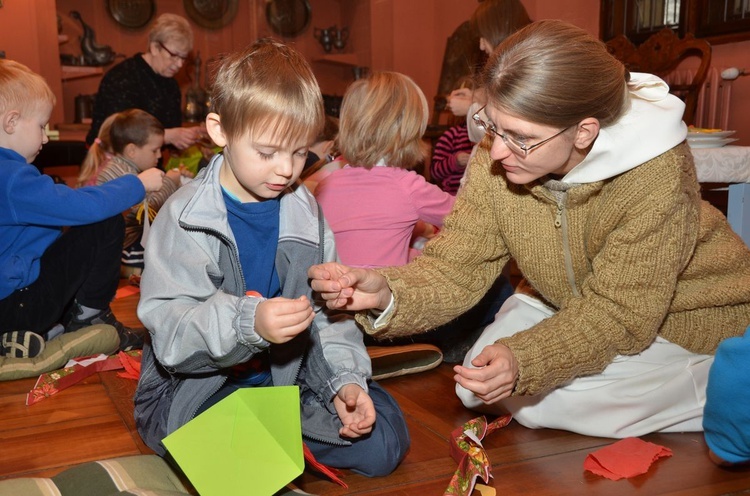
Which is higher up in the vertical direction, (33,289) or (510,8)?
(510,8)

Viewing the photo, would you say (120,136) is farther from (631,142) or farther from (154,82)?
(631,142)

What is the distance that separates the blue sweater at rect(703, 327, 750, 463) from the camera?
48.9 inches

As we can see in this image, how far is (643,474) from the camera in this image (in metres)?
1.42

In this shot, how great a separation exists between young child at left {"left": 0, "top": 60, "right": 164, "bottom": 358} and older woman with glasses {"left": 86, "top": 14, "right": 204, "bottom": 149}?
1867mm

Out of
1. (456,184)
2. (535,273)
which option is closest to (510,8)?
(456,184)

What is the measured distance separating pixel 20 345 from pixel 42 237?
1.11ft

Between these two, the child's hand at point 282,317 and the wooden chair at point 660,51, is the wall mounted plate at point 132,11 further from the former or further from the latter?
the child's hand at point 282,317

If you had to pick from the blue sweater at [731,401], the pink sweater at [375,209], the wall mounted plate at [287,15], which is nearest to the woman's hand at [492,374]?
the blue sweater at [731,401]

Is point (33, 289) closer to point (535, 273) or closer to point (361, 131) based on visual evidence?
point (361, 131)

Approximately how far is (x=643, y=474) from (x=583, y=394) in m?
0.23

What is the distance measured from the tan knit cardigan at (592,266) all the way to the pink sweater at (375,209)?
21.0 inches

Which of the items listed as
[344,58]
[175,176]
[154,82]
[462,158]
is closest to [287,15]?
[344,58]

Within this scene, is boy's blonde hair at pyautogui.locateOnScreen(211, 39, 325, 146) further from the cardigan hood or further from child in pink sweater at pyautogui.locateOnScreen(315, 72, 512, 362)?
child in pink sweater at pyautogui.locateOnScreen(315, 72, 512, 362)

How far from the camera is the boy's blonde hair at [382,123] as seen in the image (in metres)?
2.28
